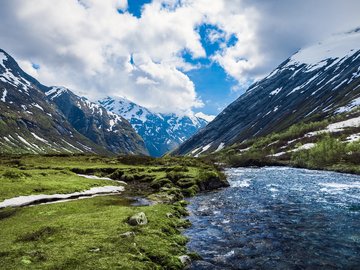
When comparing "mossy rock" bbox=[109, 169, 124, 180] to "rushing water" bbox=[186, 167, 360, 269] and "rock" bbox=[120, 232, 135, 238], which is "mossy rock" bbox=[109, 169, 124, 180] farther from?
"rock" bbox=[120, 232, 135, 238]

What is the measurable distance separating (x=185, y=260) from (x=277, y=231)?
14008mm

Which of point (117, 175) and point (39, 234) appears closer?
point (39, 234)

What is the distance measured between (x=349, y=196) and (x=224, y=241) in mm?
35745

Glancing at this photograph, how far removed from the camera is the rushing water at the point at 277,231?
89.8 ft

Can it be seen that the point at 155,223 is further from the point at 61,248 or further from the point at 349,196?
the point at 349,196

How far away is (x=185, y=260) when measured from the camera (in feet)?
87.5

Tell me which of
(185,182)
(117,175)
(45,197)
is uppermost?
(117,175)

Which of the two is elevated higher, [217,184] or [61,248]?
[217,184]

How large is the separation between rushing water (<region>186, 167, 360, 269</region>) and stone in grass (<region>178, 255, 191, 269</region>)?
70 centimetres

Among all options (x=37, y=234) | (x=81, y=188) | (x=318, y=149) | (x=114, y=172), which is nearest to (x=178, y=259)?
(x=37, y=234)

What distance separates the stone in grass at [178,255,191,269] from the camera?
26128mm

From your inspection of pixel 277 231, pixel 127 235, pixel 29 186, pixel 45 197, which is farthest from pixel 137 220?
pixel 29 186

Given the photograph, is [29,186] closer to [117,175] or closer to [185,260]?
[185,260]

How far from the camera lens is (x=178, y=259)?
26.3m
